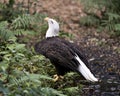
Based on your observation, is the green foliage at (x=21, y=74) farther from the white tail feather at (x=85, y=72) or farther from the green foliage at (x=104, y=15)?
the green foliage at (x=104, y=15)

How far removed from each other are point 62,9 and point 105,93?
7.66 m

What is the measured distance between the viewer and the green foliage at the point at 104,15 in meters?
12.5

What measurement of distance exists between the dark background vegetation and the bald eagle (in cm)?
25

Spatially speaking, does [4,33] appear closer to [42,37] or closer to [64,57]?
[64,57]

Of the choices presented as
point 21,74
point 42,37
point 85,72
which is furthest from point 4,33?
point 21,74

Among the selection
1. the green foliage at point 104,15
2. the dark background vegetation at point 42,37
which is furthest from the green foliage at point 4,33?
the green foliage at point 104,15

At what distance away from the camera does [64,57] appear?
7922mm

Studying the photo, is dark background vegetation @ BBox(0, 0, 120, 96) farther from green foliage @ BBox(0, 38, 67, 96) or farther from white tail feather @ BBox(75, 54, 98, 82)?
white tail feather @ BBox(75, 54, 98, 82)

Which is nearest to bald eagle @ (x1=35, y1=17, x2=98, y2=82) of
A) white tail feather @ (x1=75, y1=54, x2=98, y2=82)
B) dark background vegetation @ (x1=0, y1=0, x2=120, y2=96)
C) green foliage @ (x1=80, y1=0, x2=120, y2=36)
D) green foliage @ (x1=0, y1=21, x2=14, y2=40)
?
white tail feather @ (x1=75, y1=54, x2=98, y2=82)

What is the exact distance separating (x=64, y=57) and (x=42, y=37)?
3818 millimetres

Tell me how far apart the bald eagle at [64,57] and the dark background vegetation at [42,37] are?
25 centimetres

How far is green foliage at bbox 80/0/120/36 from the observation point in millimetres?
12508

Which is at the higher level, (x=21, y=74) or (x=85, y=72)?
(x=21, y=74)

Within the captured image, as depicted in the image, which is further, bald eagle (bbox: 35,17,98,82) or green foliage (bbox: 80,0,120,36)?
green foliage (bbox: 80,0,120,36)
